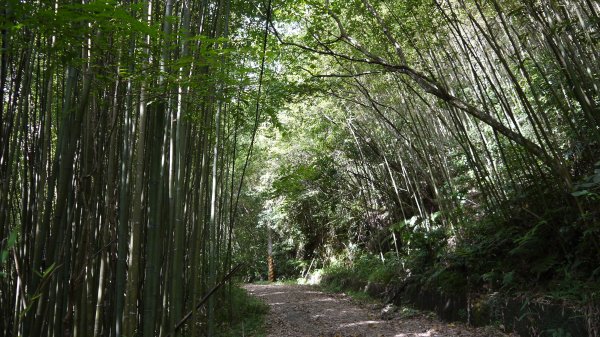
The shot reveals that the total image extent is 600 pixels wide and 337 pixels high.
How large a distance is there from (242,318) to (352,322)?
1.74m

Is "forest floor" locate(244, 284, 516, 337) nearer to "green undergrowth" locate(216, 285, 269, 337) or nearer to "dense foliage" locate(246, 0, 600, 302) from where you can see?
"green undergrowth" locate(216, 285, 269, 337)

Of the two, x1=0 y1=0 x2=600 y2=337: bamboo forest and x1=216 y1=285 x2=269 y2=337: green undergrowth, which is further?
x1=216 y1=285 x2=269 y2=337: green undergrowth

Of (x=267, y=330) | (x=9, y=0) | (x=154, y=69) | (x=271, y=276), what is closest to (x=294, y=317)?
(x=267, y=330)

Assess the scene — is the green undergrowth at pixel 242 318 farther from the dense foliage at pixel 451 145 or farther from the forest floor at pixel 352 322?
the dense foliage at pixel 451 145

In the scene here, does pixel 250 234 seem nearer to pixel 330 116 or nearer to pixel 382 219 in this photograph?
pixel 382 219

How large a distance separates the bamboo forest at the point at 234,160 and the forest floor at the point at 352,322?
0.09 m

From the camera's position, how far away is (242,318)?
6.20 meters

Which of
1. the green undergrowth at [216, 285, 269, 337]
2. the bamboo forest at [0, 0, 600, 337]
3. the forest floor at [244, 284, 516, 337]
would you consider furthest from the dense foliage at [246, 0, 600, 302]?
the green undergrowth at [216, 285, 269, 337]

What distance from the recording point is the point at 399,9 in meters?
5.12

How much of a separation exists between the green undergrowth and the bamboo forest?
5cm

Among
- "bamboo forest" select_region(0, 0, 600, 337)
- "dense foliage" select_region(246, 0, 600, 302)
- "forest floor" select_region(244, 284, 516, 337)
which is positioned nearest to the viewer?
"bamboo forest" select_region(0, 0, 600, 337)

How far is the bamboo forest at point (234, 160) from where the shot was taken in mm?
2053

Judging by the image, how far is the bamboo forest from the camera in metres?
2.05

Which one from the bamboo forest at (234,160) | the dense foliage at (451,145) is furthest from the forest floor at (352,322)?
the dense foliage at (451,145)
